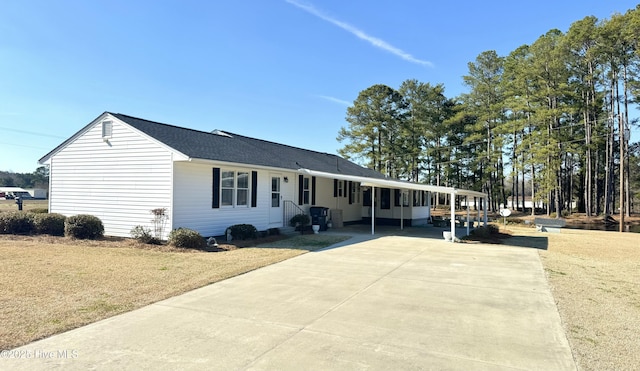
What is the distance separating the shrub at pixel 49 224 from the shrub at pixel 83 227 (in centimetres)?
88

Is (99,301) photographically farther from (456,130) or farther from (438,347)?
(456,130)

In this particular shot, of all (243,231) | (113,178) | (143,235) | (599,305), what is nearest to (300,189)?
(243,231)

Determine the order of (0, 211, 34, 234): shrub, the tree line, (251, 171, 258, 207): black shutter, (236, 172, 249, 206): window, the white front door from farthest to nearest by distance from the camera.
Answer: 1. the tree line
2. the white front door
3. (251, 171, 258, 207): black shutter
4. (236, 172, 249, 206): window
5. (0, 211, 34, 234): shrub

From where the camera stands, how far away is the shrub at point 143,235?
11227 millimetres

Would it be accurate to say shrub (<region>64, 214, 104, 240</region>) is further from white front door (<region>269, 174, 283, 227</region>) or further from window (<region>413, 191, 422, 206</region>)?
window (<region>413, 191, 422, 206</region>)

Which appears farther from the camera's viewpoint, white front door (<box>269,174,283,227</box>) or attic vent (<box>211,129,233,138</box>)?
attic vent (<box>211,129,233,138</box>)

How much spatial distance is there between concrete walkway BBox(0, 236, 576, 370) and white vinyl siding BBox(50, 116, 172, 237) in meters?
5.80

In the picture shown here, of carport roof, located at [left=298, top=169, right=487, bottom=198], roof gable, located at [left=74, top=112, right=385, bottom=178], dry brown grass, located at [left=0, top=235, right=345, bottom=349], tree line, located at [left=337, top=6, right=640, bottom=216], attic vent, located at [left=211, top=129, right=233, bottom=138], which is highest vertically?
tree line, located at [left=337, top=6, right=640, bottom=216]

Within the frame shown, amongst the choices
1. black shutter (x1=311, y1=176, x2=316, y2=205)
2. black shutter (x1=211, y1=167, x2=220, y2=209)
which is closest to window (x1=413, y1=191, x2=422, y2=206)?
black shutter (x1=311, y1=176, x2=316, y2=205)

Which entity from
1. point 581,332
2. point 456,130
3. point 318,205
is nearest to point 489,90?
point 456,130

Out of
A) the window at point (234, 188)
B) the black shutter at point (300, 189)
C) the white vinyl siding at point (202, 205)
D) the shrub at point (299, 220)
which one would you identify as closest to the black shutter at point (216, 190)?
the white vinyl siding at point (202, 205)

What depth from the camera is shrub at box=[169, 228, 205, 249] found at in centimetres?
1062

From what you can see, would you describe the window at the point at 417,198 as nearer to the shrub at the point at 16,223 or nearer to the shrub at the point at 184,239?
the shrub at the point at 184,239

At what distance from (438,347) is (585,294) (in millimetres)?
4243
